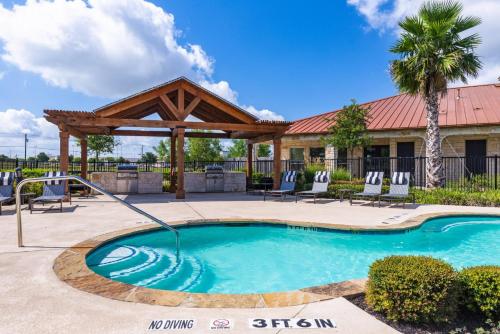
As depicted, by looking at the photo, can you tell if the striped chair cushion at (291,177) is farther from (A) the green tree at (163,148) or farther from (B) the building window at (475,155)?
(A) the green tree at (163,148)

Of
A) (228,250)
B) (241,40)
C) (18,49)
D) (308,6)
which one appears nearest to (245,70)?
(241,40)

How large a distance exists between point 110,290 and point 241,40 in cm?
1490

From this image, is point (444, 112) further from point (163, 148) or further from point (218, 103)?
point (163, 148)

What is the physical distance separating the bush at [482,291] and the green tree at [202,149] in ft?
110

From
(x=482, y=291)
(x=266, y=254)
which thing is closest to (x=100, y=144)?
(x=266, y=254)

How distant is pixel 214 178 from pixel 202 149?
69.0 feet

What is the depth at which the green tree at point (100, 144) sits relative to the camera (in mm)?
31500

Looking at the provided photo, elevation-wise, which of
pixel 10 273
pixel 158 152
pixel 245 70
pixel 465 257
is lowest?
pixel 465 257

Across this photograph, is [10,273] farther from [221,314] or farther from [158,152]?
[158,152]

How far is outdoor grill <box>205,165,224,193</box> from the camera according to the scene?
15691 mm

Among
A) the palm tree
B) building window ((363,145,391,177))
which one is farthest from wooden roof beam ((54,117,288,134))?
building window ((363,145,391,177))

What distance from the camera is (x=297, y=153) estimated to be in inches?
945

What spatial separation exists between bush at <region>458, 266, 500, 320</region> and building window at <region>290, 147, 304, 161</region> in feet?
67.8

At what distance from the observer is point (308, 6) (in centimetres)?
1318
